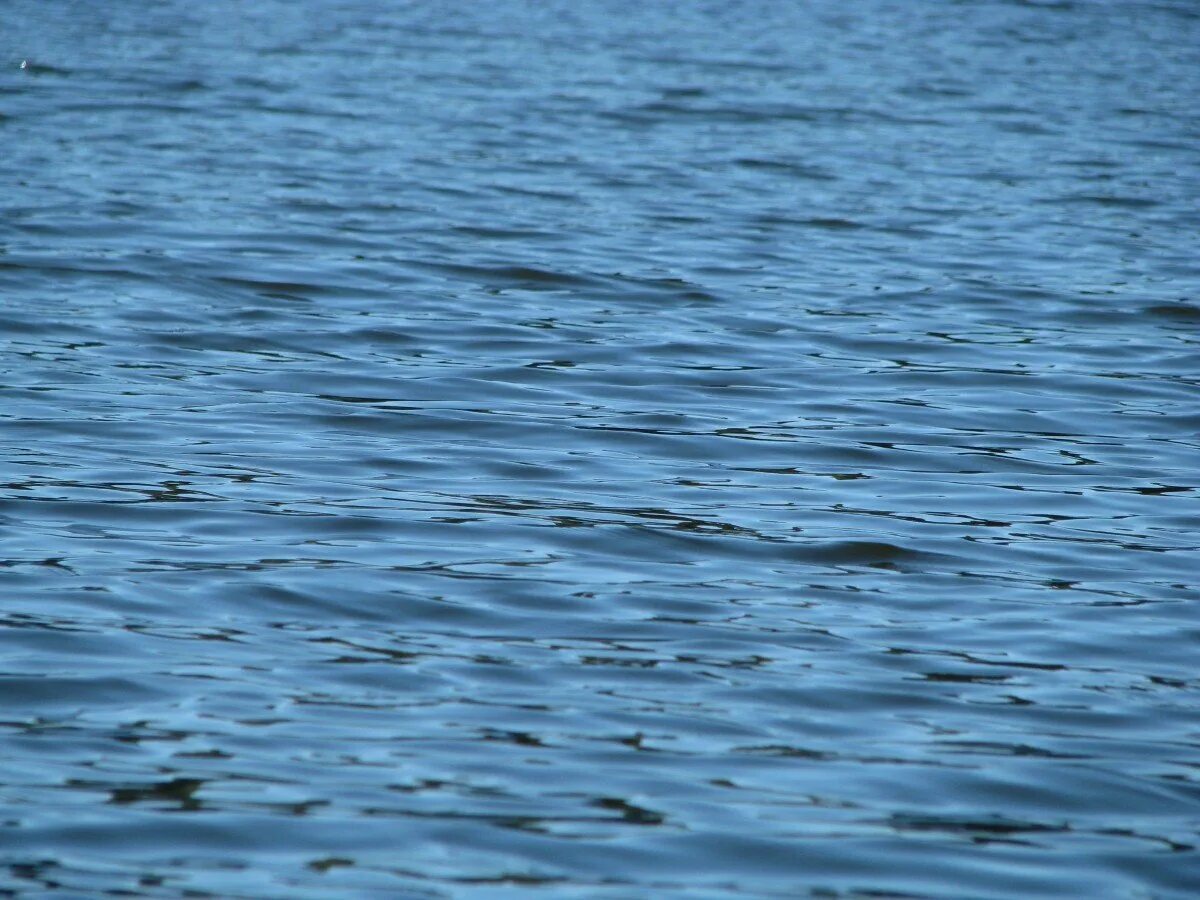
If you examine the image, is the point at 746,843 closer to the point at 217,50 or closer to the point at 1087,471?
the point at 1087,471

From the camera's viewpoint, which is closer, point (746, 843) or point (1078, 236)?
point (746, 843)

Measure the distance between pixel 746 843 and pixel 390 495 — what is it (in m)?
2.34

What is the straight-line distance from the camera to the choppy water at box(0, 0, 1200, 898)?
11.5 feet

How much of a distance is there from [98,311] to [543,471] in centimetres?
294

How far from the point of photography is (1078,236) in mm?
10445

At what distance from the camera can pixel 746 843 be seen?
11.2 ft

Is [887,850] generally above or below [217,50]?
below

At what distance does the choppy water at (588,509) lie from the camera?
3.49 m

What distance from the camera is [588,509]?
5.45m

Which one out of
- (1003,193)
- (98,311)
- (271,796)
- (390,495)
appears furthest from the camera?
(1003,193)

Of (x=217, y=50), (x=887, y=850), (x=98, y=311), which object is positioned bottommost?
(x=887, y=850)

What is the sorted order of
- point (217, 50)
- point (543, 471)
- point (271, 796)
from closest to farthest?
point (271, 796) → point (543, 471) → point (217, 50)

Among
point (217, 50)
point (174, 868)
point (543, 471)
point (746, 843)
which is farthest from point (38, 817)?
point (217, 50)

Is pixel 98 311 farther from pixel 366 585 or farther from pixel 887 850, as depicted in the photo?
pixel 887 850
